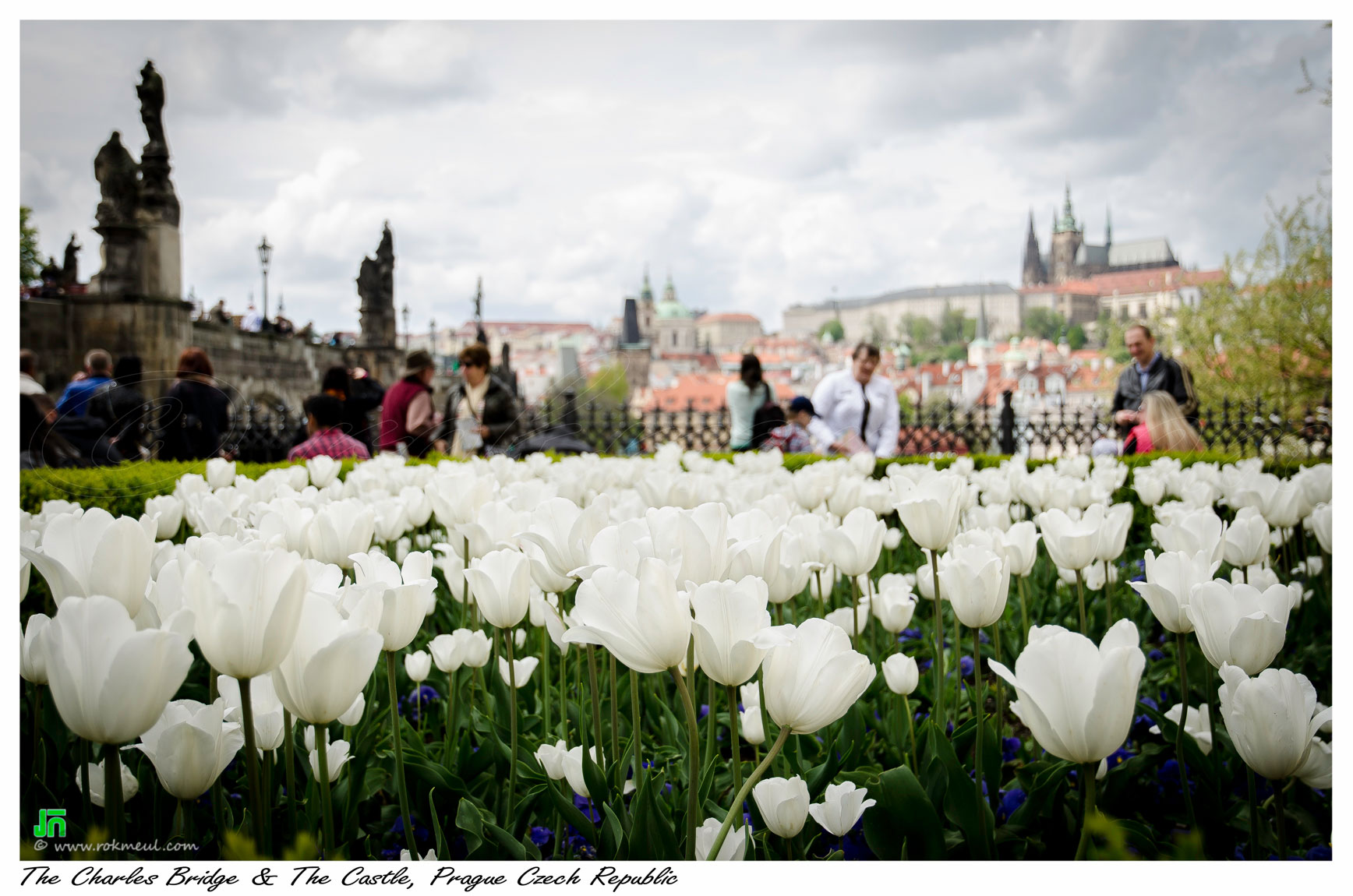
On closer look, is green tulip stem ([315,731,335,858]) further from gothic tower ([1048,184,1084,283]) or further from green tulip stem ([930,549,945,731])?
gothic tower ([1048,184,1084,283])

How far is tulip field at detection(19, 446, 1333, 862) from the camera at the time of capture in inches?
39.5

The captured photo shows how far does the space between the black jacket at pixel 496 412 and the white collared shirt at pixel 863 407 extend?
227 cm

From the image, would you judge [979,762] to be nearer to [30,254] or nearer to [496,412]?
[496,412]

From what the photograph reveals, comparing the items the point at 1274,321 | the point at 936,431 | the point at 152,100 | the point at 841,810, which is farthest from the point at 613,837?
the point at 1274,321

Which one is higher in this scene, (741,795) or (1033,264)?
(1033,264)

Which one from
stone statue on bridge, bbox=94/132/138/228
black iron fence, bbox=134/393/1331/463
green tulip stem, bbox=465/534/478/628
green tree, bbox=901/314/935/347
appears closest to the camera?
green tulip stem, bbox=465/534/478/628

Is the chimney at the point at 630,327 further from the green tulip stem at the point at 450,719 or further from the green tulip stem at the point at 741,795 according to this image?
the green tulip stem at the point at 741,795

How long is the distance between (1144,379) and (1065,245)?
134 meters

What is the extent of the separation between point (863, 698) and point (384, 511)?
1.29m

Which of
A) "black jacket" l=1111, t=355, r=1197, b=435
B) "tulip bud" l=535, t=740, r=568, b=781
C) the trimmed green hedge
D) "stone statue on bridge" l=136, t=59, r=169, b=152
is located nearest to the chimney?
"stone statue on bridge" l=136, t=59, r=169, b=152

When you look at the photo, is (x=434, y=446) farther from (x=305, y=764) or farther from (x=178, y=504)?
(x=305, y=764)

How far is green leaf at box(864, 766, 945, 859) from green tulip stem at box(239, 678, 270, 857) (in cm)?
82

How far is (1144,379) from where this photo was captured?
6.75 meters

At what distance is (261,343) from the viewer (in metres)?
19.8
